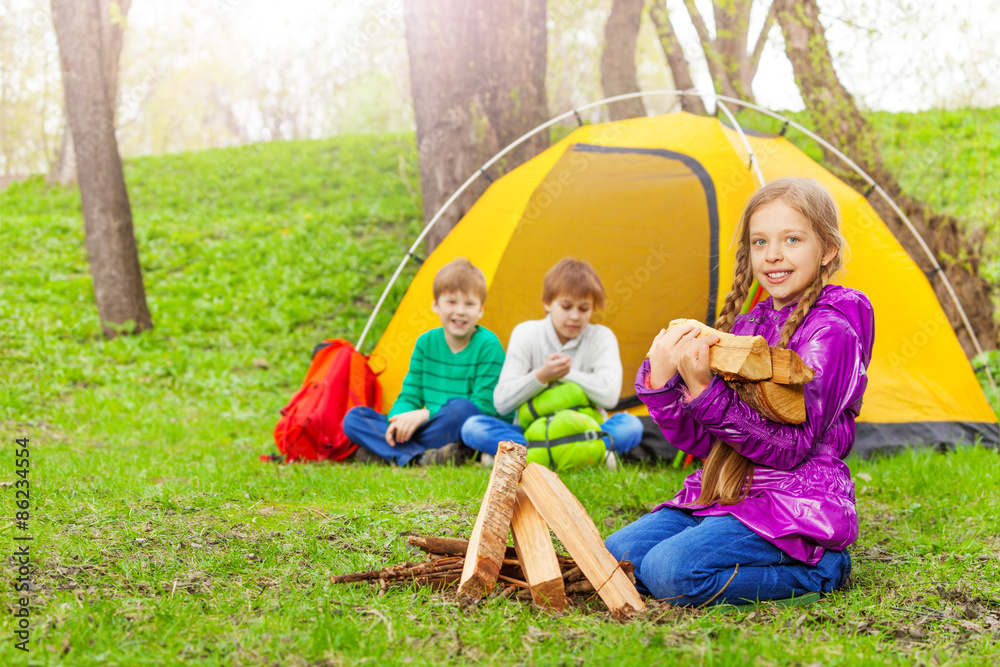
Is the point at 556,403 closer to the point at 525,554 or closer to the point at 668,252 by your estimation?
the point at 668,252

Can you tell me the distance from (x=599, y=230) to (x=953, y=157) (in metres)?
3.44

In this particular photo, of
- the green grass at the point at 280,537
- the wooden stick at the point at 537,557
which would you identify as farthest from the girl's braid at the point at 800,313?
the wooden stick at the point at 537,557

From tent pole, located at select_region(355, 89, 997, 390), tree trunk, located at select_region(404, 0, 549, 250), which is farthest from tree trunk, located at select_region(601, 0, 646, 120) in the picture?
Answer: tent pole, located at select_region(355, 89, 997, 390)

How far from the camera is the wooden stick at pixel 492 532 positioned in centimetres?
204

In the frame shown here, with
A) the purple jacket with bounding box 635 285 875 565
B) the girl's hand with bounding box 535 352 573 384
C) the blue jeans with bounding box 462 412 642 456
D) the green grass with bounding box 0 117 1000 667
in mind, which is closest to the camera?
the green grass with bounding box 0 117 1000 667

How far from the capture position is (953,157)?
6.09m

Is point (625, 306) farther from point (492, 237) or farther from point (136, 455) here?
point (136, 455)

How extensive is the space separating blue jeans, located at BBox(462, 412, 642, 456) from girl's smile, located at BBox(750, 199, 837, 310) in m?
1.73

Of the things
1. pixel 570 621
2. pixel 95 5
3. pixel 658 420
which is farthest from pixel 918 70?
pixel 95 5

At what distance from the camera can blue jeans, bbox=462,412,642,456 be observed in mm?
3828

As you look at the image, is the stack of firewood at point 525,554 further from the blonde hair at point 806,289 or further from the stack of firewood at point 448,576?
the blonde hair at point 806,289

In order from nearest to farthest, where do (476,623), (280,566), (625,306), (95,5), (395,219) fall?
1. (476,623)
2. (280,566)
3. (625,306)
4. (95,5)
5. (395,219)

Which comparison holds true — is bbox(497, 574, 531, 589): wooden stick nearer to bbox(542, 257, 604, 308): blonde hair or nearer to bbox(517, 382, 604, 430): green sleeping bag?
bbox(517, 382, 604, 430): green sleeping bag

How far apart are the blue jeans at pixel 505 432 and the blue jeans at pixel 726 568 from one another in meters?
1.61
